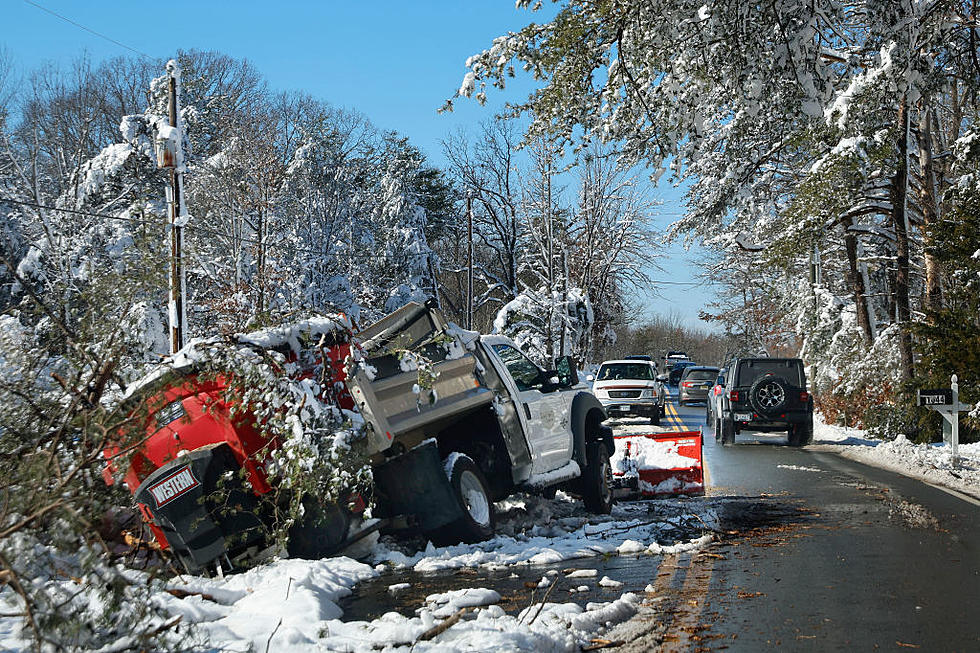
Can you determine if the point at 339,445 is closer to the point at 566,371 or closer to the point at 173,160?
the point at 566,371

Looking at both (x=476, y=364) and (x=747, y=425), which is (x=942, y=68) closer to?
(x=476, y=364)

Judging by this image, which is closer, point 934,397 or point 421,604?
point 421,604

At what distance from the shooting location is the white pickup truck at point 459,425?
8023 mm

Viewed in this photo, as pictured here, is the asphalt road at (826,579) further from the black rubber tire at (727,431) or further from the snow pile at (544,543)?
the black rubber tire at (727,431)

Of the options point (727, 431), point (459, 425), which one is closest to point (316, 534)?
point (459, 425)

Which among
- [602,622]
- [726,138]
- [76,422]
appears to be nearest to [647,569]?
[602,622]

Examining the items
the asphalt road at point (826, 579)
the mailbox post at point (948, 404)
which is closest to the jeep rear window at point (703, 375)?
the mailbox post at point (948, 404)

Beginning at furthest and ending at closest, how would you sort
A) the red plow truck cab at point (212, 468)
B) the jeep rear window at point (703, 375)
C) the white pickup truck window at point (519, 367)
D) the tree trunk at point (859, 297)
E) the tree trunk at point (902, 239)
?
the jeep rear window at point (703, 375) < the tree trunk at point (859, 297) < the tree trunk at point (902, 239) < the white pickup truck window at point (519, 367) < the red plow truck cab at point (212, 468)

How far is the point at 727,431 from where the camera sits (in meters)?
22.1

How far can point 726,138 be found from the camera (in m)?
25.0

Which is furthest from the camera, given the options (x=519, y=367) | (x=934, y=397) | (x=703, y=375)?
(x=703, y=375)

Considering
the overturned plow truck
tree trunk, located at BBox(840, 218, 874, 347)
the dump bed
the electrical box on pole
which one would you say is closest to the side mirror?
the overturned plow truck

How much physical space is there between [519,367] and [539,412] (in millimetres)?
582

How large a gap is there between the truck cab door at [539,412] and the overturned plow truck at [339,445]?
33 cm
